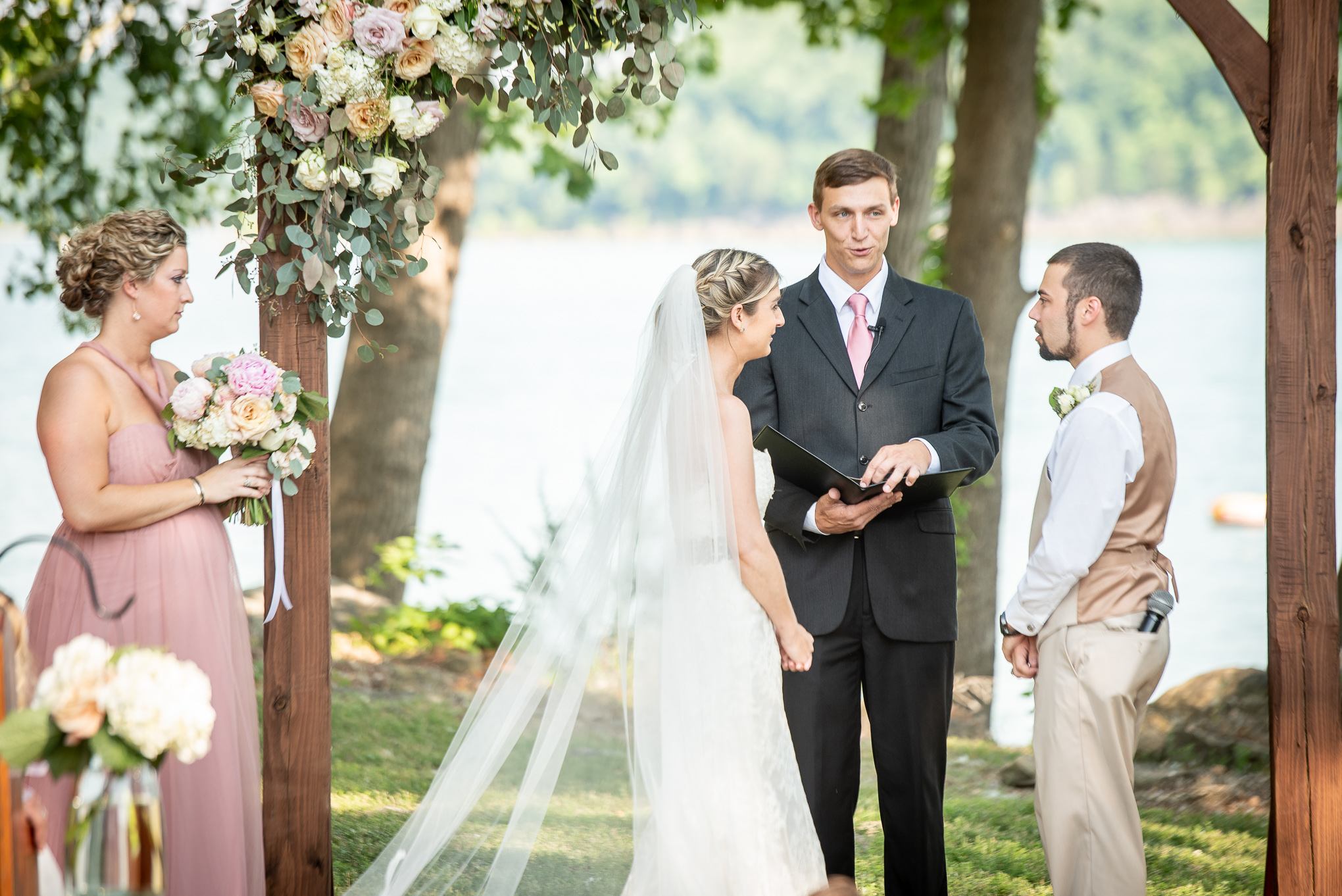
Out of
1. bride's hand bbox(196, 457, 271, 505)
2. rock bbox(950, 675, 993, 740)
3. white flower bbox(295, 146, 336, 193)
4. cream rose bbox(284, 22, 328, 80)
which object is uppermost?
cream rose bbox(284, 22, 328, 80)

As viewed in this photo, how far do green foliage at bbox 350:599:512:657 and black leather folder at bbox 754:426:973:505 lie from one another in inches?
172

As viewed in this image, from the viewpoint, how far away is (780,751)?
294 centimetres

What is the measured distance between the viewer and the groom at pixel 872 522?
324cm

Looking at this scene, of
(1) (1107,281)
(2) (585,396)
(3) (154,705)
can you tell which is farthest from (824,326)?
(2) (585,396)

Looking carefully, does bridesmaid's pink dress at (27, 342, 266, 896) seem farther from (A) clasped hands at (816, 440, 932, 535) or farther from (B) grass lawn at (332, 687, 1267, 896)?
(A) clasped hands at (816, 440, 932, 535)

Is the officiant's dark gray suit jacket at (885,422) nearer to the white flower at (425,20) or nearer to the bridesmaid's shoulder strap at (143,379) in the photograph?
the white flower at (425,20)

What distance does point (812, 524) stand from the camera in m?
3.27

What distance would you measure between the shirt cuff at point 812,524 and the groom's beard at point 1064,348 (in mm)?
756

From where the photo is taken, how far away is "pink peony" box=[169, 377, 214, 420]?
2.86m

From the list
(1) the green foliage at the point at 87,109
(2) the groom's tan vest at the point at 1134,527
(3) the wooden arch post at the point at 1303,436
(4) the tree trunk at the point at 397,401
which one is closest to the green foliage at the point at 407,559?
(4) the tree trunk at the point at 397,401

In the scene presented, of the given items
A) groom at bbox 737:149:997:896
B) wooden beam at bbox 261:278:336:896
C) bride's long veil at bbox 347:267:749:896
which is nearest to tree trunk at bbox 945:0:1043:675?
groom at bbox 737:149:997:896

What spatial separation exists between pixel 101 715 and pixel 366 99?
1.67 metres

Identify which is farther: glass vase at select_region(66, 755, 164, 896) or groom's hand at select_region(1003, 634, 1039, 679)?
groom's hand at select_region(1003, 634, 1039, 679)

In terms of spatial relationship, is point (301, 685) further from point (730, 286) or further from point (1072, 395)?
point (1072, 395)
